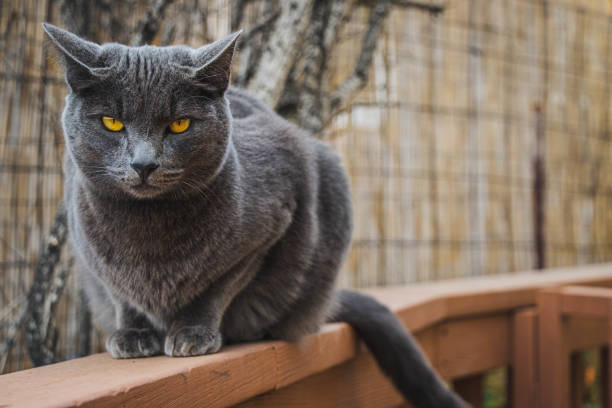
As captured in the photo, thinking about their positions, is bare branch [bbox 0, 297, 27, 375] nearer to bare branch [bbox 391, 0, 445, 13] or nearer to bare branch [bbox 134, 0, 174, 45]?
bare branch [bbox 134, 0, 174, 45]

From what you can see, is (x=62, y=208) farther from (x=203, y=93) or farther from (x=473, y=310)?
(x=473, y=310)

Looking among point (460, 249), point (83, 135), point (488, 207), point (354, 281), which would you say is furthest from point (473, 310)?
point (83, 135)

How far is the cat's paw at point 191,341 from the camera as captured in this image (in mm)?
1067

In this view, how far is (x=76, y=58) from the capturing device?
3.04ft

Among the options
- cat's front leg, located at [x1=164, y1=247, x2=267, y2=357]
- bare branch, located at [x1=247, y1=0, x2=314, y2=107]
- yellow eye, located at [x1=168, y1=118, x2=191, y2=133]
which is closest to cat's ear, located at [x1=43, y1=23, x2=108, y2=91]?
yellow eye, located at [x1=168, y1=118, x2=191, y2=133]

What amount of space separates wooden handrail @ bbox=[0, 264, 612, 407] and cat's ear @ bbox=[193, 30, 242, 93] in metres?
0.47

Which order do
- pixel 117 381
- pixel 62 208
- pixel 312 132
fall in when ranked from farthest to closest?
pixel 312 132 < pixel 62 208 < pixel 117 381

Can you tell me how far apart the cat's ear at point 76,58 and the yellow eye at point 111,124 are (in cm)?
6

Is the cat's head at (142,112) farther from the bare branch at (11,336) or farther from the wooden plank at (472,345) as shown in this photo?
the wooden plank at (472,345)

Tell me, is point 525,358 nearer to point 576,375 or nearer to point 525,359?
point 525,359

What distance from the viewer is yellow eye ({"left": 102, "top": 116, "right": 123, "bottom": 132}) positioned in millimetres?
953

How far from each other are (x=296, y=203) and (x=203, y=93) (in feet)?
1.19

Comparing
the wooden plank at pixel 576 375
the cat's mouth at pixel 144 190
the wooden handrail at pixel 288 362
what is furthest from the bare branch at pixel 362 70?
the wooden plank at pixel 576 375

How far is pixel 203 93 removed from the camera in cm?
102
